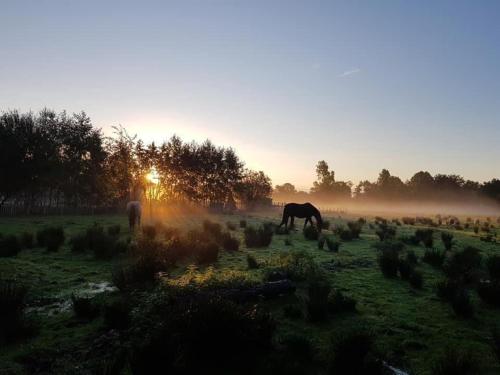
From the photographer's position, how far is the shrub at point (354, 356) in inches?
182

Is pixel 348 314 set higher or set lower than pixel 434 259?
lower

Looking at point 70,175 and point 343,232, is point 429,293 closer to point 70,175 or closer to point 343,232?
point 343,232

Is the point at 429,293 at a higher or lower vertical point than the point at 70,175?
lower

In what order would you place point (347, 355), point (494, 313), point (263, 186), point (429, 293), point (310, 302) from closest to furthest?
point (347, 355) < point (310, 302) < point (494, 313) < point (429, 293) < point (263, 186)

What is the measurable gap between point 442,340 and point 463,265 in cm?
612

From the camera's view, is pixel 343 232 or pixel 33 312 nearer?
pixel 33 312

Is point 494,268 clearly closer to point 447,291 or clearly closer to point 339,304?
point 447,291

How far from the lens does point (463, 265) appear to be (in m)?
11.1

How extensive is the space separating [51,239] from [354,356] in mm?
12978

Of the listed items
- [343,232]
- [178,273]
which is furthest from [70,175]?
[178,273]

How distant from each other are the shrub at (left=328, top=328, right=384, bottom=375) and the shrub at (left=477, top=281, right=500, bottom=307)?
4497mm

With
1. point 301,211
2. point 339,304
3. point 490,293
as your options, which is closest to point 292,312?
point 339,304

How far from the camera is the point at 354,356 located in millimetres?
4824

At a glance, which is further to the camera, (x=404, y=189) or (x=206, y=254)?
(x=404, y=189)
